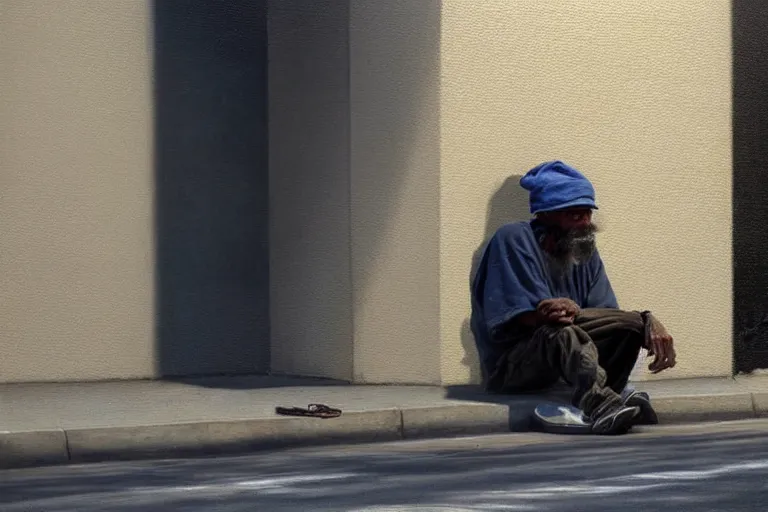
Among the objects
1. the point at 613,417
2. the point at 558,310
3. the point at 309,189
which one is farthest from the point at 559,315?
the point at 309,189

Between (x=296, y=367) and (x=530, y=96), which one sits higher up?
(x=530, y=96)

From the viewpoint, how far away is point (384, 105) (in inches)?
398

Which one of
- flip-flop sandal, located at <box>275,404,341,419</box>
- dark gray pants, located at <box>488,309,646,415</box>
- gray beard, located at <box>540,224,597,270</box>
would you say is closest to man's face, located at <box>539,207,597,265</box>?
gray beard, located at <box>540,224,597,270</box>

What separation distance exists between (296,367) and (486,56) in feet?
7.48

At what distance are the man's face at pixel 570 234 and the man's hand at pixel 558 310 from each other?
45 cm

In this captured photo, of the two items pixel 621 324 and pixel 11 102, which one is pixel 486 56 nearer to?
pixel 621 324

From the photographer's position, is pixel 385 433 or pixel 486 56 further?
pixel 486 56

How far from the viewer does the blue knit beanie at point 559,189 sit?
30.3 feet

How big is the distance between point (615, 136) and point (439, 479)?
4.58 m

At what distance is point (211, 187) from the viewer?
10.8m

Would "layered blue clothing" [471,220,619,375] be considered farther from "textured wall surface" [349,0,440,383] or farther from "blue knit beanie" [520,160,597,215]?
"textured wall surface" [349,0,440,383]

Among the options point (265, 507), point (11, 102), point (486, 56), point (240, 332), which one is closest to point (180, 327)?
point (240, 332)

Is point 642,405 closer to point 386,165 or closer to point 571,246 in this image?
point 571,246

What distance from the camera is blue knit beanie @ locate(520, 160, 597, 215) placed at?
30.3ft
